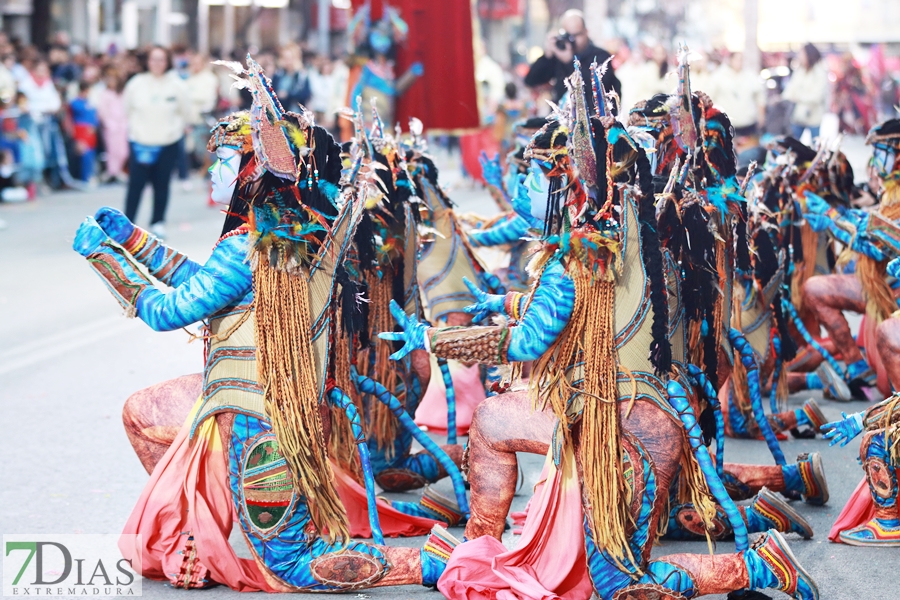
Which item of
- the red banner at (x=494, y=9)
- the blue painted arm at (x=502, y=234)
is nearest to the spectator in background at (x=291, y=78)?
the blue painted arm at (x=502, y=234)

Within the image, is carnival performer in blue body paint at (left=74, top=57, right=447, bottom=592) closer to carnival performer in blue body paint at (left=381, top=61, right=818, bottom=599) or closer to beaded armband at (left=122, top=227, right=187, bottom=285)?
beaded armband at (left=122, top=227, right=187, bottom=285)

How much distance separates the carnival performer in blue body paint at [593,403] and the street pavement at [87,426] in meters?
0.50

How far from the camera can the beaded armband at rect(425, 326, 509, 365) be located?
3713 millimetres

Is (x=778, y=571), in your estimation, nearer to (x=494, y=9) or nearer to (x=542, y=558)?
(x=542, y=558)

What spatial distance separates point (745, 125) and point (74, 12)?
1423cm

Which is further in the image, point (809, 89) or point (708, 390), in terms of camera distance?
point (809, 89)

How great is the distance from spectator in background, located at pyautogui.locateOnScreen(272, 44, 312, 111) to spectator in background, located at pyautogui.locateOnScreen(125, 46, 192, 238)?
6.77 meters

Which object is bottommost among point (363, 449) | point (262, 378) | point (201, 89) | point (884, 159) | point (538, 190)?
point (363, 449)

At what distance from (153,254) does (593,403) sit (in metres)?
1.57

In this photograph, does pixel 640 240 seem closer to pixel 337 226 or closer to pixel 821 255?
pixel 337 226

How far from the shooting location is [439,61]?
12039 mm

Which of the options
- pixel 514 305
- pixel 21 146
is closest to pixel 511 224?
pixel 514 305

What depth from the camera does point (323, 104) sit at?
74.6 feet

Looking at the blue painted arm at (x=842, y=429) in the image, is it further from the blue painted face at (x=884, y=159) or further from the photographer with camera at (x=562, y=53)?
the photographer with camera at (x=562, y=53)
